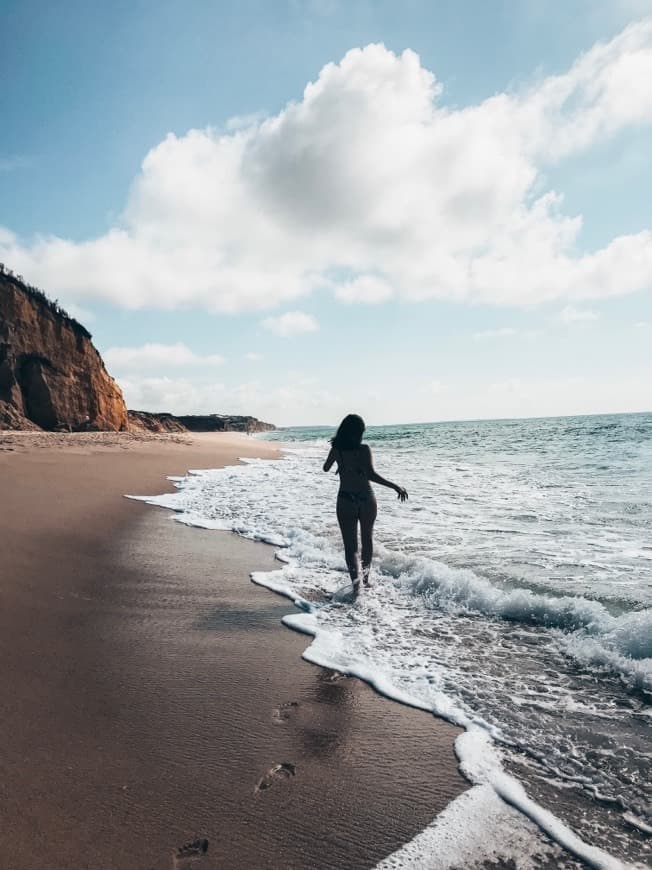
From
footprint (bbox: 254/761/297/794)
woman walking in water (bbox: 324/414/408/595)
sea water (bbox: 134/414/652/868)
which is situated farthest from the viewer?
woman walking in water (bbox: 324/414/408/595)

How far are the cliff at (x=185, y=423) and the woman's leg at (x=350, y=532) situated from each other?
31958mm

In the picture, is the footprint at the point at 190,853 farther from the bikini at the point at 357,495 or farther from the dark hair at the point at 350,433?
the dark hair at the point at 350,433

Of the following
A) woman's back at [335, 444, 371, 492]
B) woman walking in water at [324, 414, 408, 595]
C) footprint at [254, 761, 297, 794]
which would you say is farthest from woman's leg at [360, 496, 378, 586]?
footprint at [254, 761, 297, 794]

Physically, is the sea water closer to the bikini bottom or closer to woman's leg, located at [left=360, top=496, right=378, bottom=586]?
woman's leg, located at [left=360, top=496, right=378, bottom=586]

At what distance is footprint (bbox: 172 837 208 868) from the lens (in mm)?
1747

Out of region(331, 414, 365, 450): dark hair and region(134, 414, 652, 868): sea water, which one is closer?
region(134, 414, 652, 868): sea water

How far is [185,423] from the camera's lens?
2928 inches

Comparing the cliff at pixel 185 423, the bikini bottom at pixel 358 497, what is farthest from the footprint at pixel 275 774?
the cliff at pixel 185 423

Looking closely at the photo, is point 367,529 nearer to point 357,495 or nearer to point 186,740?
point 357,495

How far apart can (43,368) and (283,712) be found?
27.6 metres

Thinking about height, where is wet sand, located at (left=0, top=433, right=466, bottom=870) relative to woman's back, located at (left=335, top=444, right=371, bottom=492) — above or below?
below

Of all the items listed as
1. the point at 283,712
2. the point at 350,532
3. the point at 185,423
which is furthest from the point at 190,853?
the point at 185,423

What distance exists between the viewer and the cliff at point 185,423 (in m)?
41.8

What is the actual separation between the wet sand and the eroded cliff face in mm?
23103
